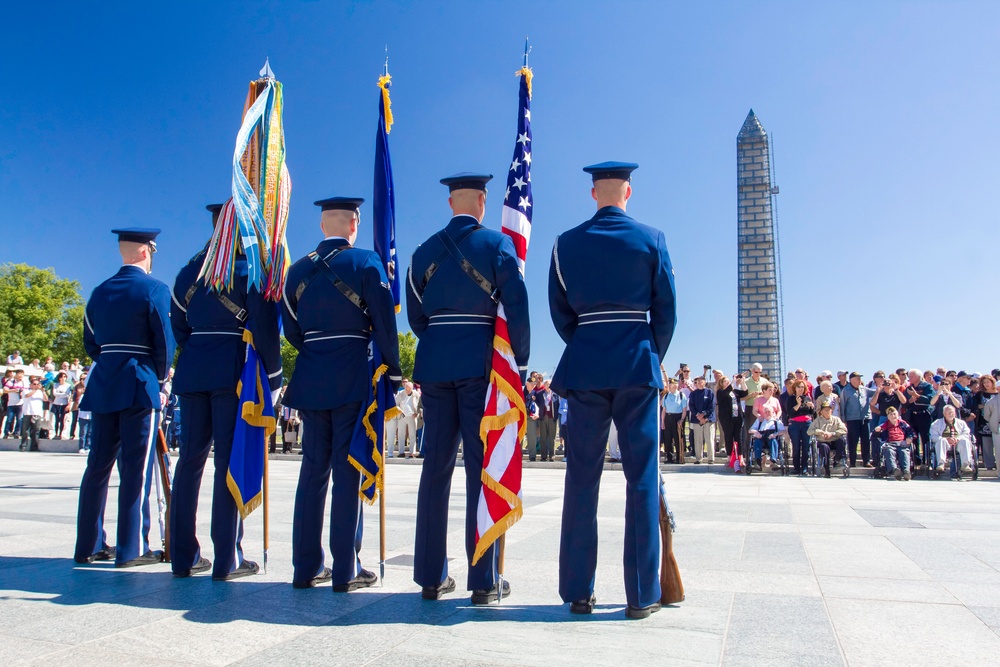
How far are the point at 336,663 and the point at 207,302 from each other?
2.74m

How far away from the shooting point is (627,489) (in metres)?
3.98

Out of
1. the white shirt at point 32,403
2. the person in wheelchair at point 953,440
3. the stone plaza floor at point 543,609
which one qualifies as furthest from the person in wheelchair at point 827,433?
the white shirt at point 32,403

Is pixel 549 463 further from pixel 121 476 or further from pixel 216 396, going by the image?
pixel 216 396

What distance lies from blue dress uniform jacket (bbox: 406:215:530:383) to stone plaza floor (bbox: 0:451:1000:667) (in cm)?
125

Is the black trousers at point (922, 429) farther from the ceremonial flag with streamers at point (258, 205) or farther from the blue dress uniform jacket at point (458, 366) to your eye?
the ceremonial flag with streamers at point (258, 205)

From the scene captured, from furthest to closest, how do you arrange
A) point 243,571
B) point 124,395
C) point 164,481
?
1. point 164,481
2. point 124,395
3. point 243,571

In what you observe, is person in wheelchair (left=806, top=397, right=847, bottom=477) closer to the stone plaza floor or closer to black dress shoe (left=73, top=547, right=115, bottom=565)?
the stone plaza floor

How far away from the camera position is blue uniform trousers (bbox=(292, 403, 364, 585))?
4398 millimetres

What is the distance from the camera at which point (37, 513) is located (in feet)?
25.4

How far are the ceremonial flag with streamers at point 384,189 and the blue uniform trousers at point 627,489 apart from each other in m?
2.16

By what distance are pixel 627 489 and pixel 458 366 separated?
1.09 m

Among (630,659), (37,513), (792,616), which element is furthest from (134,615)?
(37,513)

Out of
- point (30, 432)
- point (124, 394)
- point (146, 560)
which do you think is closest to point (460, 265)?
point (124, 394)

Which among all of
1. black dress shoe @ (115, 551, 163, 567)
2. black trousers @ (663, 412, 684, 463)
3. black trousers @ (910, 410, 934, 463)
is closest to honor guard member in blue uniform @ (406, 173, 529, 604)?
black dress shoe @ (115, 551, 163, 567)
